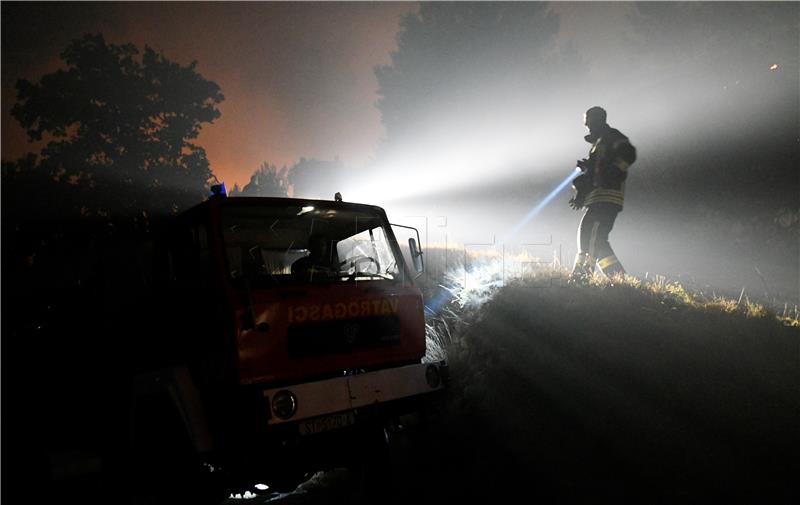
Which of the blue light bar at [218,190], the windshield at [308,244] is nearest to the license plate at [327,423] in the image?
the windshield at [308,244]

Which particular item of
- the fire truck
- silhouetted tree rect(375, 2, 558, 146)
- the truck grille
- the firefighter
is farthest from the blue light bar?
silhouetted tree rect(375, 2, 558, 146)

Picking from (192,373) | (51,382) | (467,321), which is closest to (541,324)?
(467,321)

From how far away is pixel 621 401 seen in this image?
370 cm

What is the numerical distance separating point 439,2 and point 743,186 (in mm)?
23323

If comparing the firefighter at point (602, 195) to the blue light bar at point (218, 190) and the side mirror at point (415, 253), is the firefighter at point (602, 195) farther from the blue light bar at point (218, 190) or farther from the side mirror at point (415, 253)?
the blue light bar at point (218, 190)

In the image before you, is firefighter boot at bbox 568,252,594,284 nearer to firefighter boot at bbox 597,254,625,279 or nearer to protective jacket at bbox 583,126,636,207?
firefighter boot at bbox 597,254,625,279

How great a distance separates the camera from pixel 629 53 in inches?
891

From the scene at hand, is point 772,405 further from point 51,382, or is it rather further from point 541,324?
point 51,382

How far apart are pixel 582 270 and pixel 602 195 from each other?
1.17 meters

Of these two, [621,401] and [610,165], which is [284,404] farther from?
[610,165]

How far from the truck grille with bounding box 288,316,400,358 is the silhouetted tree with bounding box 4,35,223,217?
14.6 meters

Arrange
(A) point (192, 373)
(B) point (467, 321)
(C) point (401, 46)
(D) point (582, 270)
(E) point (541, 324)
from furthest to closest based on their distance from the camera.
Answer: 1. (C) point (401, 46)
2. (D) point (582, 270)
3. (B) point (467, 321)
4. (E) point (541, 324)
5. (A) point (192, 373)

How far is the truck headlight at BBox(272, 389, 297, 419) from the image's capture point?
2895mm

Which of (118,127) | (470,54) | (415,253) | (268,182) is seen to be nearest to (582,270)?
(415,253)
